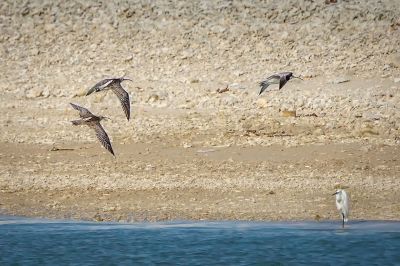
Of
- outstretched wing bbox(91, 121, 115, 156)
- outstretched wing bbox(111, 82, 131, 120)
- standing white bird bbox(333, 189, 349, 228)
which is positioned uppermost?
outstretched wing bbox(111, 82, 131, 120)

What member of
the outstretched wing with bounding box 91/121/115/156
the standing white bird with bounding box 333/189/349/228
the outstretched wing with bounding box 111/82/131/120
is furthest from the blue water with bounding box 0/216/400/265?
the outstretched wing with bounding box 111/82/131/120

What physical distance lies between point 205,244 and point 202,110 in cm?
675

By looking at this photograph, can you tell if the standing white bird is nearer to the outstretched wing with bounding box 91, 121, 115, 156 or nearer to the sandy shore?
the sandy shore

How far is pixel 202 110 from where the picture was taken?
19.8m

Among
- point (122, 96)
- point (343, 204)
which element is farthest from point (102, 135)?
point (343, 204)

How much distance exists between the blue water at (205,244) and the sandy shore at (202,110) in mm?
446

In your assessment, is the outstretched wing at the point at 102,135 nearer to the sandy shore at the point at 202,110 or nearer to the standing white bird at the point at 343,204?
the sandy shore at the point at 202,110

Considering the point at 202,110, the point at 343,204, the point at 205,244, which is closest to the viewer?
the point at 343,204

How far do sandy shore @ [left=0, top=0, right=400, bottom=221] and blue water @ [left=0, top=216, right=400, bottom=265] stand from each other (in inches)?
17.6

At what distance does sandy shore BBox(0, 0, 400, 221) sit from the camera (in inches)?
581

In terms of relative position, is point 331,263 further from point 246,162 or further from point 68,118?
point 68,118

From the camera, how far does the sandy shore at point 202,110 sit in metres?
14.8

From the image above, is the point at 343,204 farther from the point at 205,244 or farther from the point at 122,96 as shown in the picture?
the point at 122,96

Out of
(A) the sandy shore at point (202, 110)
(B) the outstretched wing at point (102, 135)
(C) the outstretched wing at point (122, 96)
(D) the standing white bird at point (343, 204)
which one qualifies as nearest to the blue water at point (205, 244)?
(D) the standing white bird at point (343, 204)
